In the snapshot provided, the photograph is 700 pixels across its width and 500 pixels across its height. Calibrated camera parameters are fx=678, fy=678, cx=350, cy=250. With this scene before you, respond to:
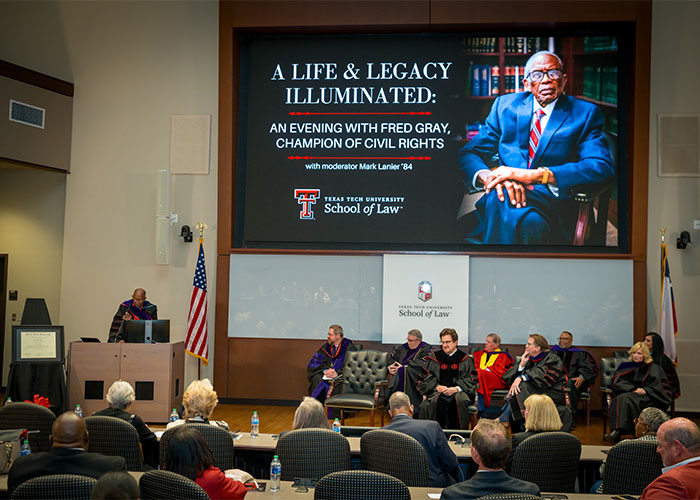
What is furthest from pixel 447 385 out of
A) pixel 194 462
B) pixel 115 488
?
pixel 115 488

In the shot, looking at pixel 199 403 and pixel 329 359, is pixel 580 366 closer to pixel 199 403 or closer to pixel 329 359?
pixel 329 359

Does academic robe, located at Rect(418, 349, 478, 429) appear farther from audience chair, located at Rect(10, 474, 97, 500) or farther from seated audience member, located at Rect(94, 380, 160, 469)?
audience chair, located at Rect(10, 474, 97, 500)

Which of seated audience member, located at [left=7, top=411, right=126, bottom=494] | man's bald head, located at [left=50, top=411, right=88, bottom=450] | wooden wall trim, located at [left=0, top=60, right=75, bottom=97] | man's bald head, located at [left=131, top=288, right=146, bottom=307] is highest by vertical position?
wooden wall trim, located at [left=0, top=60, right=75, bottom=97]

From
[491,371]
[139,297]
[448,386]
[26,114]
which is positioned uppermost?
[26,114]

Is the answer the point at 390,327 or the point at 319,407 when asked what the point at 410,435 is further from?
the point at 390,327

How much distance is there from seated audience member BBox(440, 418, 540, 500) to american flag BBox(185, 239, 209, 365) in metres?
6.78

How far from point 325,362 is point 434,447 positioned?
447 centimetres

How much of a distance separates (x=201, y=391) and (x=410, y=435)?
54.8 inches

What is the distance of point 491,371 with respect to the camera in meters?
8.31

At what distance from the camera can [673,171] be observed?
30.7 feet

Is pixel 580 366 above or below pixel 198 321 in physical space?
below

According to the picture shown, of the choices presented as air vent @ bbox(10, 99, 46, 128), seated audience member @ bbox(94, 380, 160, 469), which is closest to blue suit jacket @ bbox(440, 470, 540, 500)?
seated audience member @ bbox(94, 380, 160, 469)

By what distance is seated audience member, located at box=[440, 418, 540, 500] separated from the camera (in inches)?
116

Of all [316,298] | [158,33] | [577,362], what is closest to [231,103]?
[158,33]
